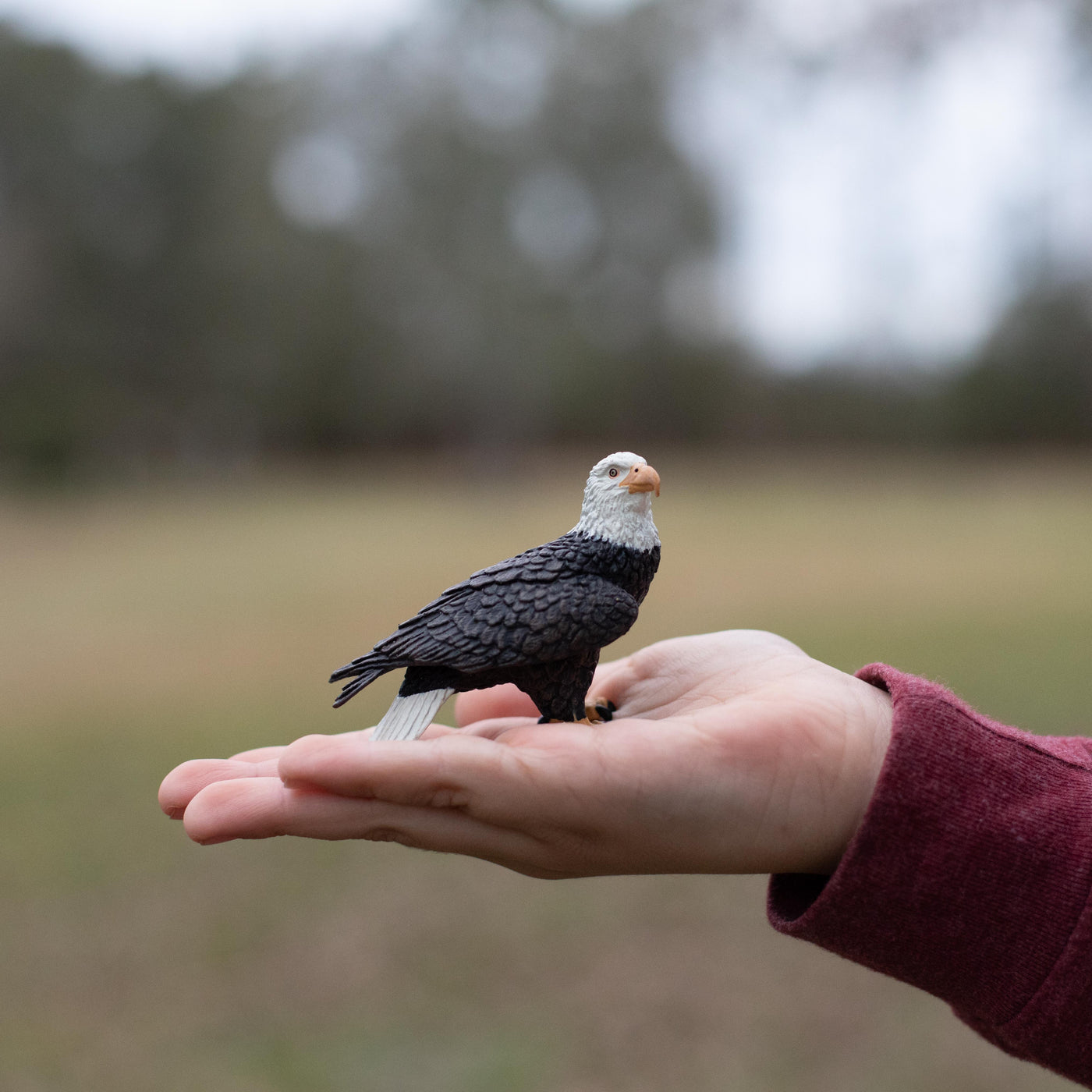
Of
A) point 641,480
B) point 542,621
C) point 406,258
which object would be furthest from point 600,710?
point 406,258

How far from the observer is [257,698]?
24.9ft

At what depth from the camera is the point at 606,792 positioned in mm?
2189

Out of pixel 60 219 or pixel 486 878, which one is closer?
pixel 486 878

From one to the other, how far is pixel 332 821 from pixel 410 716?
17.3 inches

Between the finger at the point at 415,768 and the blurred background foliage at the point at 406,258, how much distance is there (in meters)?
13.7

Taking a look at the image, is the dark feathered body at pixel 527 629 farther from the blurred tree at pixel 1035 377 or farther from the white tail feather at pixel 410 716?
the blurred tree at pixel 1035 377

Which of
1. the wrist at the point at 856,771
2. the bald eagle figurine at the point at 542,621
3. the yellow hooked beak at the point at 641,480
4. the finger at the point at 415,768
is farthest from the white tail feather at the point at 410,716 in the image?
the wrist at the point at 856,771

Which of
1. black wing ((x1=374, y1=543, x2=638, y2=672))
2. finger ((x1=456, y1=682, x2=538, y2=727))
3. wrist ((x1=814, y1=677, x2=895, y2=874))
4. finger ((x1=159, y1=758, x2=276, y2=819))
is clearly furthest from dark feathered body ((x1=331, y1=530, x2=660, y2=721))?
wrist ((x1=814, y1=677, x2=895, y2=874))

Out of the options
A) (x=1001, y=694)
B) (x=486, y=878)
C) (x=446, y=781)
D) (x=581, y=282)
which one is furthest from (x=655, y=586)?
(x=446, y=781)

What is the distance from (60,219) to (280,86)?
467 cm

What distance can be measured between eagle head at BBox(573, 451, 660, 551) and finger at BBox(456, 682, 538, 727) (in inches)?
29.0

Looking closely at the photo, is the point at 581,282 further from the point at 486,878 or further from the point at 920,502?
the point at 486,878

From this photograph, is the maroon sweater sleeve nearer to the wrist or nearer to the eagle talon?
the wrist

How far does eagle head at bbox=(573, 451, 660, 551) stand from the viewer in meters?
2.82
